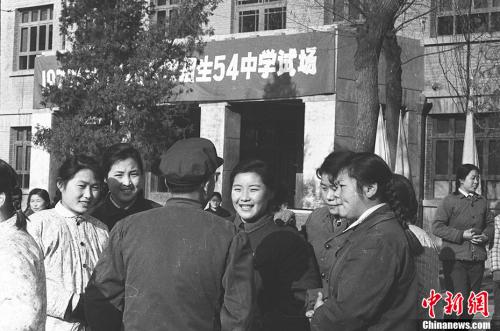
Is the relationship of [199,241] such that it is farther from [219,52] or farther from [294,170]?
[294,170]

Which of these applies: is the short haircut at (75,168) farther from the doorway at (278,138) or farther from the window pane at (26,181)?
the window pane at (26,181)

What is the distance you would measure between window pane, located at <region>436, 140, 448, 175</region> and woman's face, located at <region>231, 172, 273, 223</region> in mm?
13257

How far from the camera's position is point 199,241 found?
3.66 m

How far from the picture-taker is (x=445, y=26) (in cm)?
1731

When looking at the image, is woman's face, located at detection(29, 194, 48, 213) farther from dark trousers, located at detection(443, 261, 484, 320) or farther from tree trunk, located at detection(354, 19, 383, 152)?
dark trousers, located at detection(443, 261, 484, 320)

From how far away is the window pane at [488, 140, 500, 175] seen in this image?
16328 mm

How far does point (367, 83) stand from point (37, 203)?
4.57m

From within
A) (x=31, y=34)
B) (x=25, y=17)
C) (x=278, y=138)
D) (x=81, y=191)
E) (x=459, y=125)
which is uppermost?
(x=25, y=17)

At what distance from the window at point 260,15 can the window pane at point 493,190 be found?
5.64m

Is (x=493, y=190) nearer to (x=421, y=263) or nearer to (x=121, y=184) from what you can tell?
(x=121, y=184)

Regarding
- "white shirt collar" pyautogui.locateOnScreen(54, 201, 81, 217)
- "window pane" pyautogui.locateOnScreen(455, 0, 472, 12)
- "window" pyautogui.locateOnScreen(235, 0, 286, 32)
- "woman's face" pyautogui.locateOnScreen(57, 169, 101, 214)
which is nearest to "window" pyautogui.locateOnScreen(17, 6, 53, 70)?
"window" pyautogui.locateOnScreen(235, 0, 286, 32)

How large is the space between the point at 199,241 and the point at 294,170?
1580cm

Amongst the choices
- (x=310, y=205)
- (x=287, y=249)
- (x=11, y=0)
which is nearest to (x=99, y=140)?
(x=310, y=205)

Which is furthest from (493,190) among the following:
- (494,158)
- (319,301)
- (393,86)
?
(319,301)
